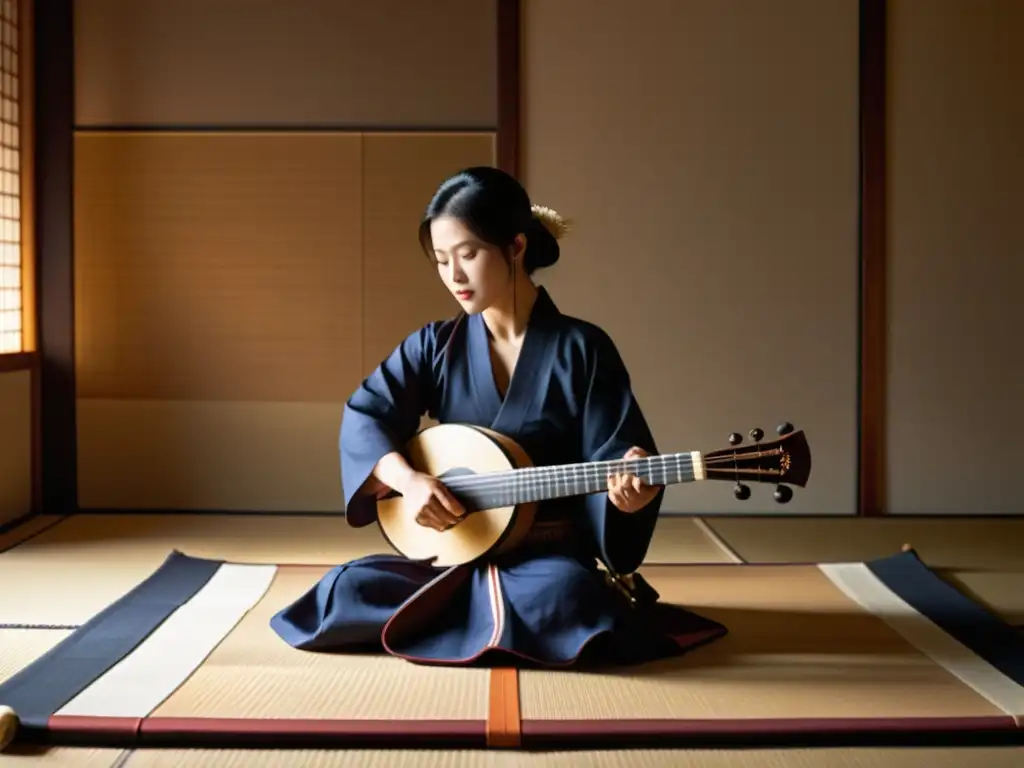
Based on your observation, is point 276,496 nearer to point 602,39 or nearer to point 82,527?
point 82,527

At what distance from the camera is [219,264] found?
490 cm

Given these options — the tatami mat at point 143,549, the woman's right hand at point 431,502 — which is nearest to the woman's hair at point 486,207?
the woman's right hand at point 431,502

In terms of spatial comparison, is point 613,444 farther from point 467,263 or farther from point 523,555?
point 467,263

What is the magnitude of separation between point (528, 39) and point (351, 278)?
1165 mm

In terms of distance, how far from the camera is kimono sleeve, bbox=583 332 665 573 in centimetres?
280

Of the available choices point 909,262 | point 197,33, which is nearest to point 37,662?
point 197,33

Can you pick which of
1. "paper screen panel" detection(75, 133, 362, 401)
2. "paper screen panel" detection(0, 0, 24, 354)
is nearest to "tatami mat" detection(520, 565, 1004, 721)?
"paper screen panel" detection(75, 133, 362, 401)

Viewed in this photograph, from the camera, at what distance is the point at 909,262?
4.92 m

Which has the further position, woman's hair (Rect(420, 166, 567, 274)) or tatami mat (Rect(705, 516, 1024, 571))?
tatami mat (Rect(705, 516, 1024, 571))

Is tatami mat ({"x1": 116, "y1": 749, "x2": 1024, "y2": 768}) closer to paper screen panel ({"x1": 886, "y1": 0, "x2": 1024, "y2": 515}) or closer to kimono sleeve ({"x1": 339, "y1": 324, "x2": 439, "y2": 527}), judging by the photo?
kimono sleeve ({"x1": 339, "y1": 324, "x2": 439, "y2": 527})

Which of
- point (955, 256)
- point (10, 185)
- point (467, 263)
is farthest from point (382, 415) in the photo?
point (955, 256)

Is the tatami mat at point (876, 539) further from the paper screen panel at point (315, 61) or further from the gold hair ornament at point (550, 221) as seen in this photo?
the paper screen panel at point (315, 61)

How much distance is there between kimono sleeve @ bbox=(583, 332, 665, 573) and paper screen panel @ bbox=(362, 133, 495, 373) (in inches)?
79.3

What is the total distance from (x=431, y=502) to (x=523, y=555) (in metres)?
0.26
